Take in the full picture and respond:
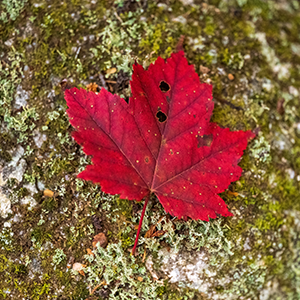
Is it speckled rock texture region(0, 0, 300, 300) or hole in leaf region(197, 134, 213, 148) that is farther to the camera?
speckled rock texture region(0, 0, 300, 300)

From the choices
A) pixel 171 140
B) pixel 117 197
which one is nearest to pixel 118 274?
pixel 117 197

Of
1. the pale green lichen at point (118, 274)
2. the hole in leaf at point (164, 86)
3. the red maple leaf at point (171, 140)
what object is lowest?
the pale green lichen at point (118, 274)

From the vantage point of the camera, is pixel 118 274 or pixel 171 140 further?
pixel 118 274

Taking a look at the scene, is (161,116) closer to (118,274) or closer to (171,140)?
(171,140)

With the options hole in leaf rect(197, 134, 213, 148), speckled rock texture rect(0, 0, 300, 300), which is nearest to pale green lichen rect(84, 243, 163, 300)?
speckled rock texture rect(0, 0, 300, 300)

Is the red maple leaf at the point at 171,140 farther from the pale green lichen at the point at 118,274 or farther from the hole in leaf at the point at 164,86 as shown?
the pale green lichen at the point at 118,274

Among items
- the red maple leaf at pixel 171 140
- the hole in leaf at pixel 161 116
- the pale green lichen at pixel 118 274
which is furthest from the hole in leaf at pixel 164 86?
the pale green lichen at pixel 118 274

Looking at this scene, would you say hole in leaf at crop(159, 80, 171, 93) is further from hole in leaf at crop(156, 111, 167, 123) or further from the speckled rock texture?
the speckled rock texture

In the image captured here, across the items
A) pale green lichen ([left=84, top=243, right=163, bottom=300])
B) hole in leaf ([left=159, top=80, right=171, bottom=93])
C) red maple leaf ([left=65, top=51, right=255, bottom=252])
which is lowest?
pale green lichen ([left=84, top=243, right=163, bottom=300])
